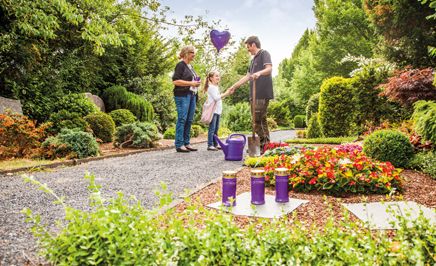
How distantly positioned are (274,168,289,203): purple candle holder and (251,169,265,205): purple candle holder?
145 millimetres

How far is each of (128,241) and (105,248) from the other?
115mm

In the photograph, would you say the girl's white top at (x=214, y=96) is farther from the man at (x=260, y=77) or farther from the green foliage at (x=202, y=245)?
the green foliage at (x=202, y=245)

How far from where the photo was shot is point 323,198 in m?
2.90

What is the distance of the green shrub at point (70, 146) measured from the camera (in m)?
6.37

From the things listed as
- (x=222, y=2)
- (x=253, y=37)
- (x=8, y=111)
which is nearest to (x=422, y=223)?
(x=253, y=37)

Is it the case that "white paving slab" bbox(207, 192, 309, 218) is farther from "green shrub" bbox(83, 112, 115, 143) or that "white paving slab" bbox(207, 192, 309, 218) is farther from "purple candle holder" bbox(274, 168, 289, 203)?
"green shrub" bbox(83, 112, 115, 143)

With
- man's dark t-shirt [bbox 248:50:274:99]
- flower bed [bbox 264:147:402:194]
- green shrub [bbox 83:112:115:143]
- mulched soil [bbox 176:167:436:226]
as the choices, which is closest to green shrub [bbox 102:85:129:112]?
green shrub [bbox 83:112:115:143]

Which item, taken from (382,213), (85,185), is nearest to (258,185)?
(382,213)

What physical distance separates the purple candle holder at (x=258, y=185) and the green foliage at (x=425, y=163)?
291 cm

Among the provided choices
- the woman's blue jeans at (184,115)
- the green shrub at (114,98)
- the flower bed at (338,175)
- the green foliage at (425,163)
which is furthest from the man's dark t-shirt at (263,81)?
the green shrub at (114,98)

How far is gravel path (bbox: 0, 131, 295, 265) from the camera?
7.68 feet

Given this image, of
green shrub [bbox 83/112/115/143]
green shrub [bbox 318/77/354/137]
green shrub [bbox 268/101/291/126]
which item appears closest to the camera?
green shrub [bbox 83/112/115/143]

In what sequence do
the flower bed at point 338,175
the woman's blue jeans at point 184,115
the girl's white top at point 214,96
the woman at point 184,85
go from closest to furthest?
the flower bed at point 338,175
the woman at point 184,85
the woman's blue jeans at point 184,115
the girl's white top at point 214,96

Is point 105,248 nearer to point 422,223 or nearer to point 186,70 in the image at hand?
point 422,223
